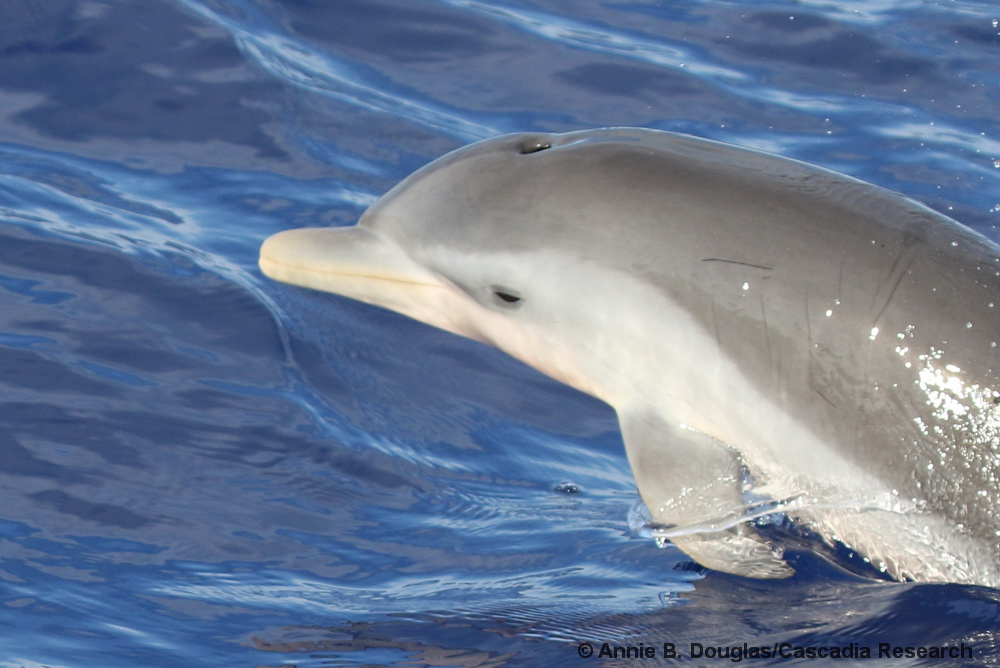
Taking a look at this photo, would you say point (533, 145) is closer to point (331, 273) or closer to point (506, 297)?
point (506, 297)

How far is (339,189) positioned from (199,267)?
1.42m

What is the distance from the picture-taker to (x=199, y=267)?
6.65 m

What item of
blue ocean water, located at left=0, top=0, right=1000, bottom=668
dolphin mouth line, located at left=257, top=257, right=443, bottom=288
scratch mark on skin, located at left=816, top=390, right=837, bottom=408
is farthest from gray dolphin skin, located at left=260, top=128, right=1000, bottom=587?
blue ocean water, located at left=0, top=0, right=1000, bottom=668

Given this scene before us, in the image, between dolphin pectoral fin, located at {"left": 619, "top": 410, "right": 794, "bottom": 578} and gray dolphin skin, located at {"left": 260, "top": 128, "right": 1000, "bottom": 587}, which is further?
dolphin pectoral fin, located at {"left": 619, "top": 410, "right": 794, "bottom": 578}

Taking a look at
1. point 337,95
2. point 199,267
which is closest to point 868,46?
point 337,95

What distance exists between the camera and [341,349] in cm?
627

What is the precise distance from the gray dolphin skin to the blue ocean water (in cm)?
29

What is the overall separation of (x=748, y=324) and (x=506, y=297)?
3.14 feet

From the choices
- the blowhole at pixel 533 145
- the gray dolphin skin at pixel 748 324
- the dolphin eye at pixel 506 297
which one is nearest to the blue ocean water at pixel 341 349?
the gray dolphin skin at pixel 748 324

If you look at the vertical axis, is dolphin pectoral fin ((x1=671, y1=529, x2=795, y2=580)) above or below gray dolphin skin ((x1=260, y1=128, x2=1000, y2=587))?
below

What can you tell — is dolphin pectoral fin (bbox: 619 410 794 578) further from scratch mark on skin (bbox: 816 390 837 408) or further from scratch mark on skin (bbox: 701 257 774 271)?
scratch mark on skin (bbox: 701 257 774 271)

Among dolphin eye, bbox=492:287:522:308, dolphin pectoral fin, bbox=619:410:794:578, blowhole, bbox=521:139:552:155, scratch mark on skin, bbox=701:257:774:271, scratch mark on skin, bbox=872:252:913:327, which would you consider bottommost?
dolphin pectoral fin, bbox=619:410:794:578

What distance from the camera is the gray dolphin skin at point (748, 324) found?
3.91 metres

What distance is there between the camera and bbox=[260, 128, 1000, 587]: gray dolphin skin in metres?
3.91
